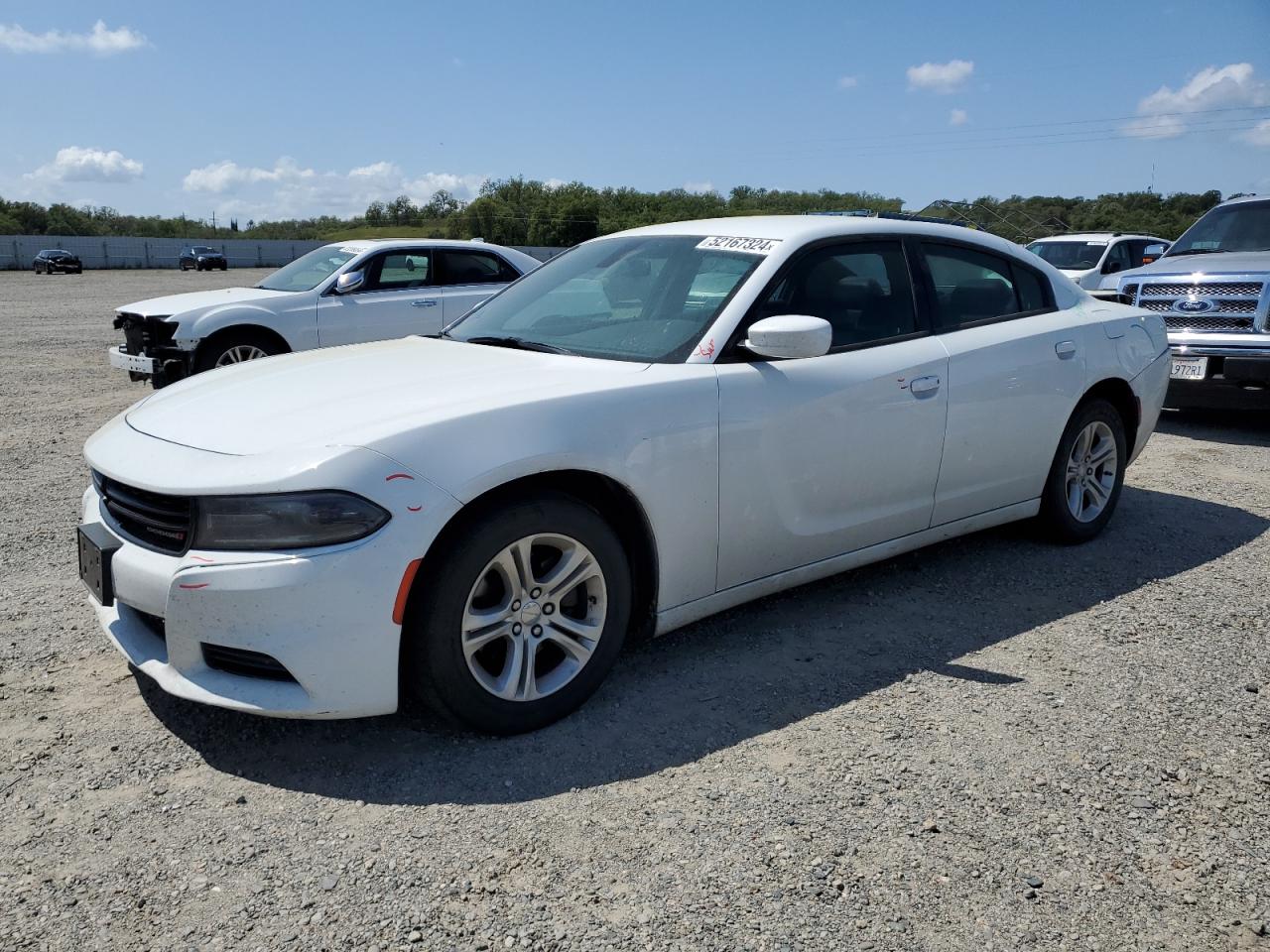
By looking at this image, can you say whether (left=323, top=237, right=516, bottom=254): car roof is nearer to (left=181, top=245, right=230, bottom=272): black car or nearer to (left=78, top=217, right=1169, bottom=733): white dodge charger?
(left=78, top=217, right=1169, bottom=733): white dodge charger

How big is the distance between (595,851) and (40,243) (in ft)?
198

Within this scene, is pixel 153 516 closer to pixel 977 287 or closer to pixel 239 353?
pixel 977 287

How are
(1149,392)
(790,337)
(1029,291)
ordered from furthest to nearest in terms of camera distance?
1. (1149,392)
2. (1029,291)
3. (790,337)

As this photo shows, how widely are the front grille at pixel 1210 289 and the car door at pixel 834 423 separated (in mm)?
5412

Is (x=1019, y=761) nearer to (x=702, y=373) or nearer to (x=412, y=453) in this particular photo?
(x=702, y=373)

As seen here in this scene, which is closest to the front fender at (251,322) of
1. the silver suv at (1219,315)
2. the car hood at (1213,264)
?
the silver suv at (1219,315)

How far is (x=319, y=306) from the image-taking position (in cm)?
971

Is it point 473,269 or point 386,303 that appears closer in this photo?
point 386,303

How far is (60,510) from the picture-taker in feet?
18.8

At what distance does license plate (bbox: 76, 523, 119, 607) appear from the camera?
10.1 feet

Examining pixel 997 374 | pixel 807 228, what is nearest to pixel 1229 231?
pixel 997 374

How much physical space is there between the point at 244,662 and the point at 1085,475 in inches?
164

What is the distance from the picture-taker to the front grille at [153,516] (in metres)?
2.92

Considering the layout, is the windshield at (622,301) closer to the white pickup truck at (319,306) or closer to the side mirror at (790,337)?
the side mirror at (790,337)
